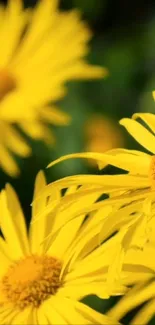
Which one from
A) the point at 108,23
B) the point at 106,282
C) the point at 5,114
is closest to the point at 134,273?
the point at 106,282

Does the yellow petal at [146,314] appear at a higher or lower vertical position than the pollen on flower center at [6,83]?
lower

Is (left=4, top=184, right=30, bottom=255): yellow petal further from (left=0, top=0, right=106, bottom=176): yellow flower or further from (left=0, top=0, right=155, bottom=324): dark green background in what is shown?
(left=0, top=0, right=155, bottom=324): dark green background

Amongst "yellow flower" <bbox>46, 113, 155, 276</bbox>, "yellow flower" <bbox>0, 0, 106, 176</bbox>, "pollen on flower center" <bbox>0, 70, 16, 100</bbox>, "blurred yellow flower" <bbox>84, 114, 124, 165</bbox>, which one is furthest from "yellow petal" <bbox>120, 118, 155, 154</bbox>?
"blurred yellow flower" <bbox>84, 114, 124, 165</bbox>

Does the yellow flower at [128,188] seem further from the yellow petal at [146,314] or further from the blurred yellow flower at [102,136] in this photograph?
the blurred yellow flower at [102,136]

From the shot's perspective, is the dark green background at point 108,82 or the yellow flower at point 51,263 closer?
the yellow flower at point 51,263

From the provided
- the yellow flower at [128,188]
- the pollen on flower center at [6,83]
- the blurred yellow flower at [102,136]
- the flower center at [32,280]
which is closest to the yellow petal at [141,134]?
the yellow flower at [128,188]

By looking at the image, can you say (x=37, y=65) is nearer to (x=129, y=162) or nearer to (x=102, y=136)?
(x=102, y=136)

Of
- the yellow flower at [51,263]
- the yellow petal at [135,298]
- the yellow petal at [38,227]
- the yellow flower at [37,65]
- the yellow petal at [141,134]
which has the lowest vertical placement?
the yellow petal at [135,298]
